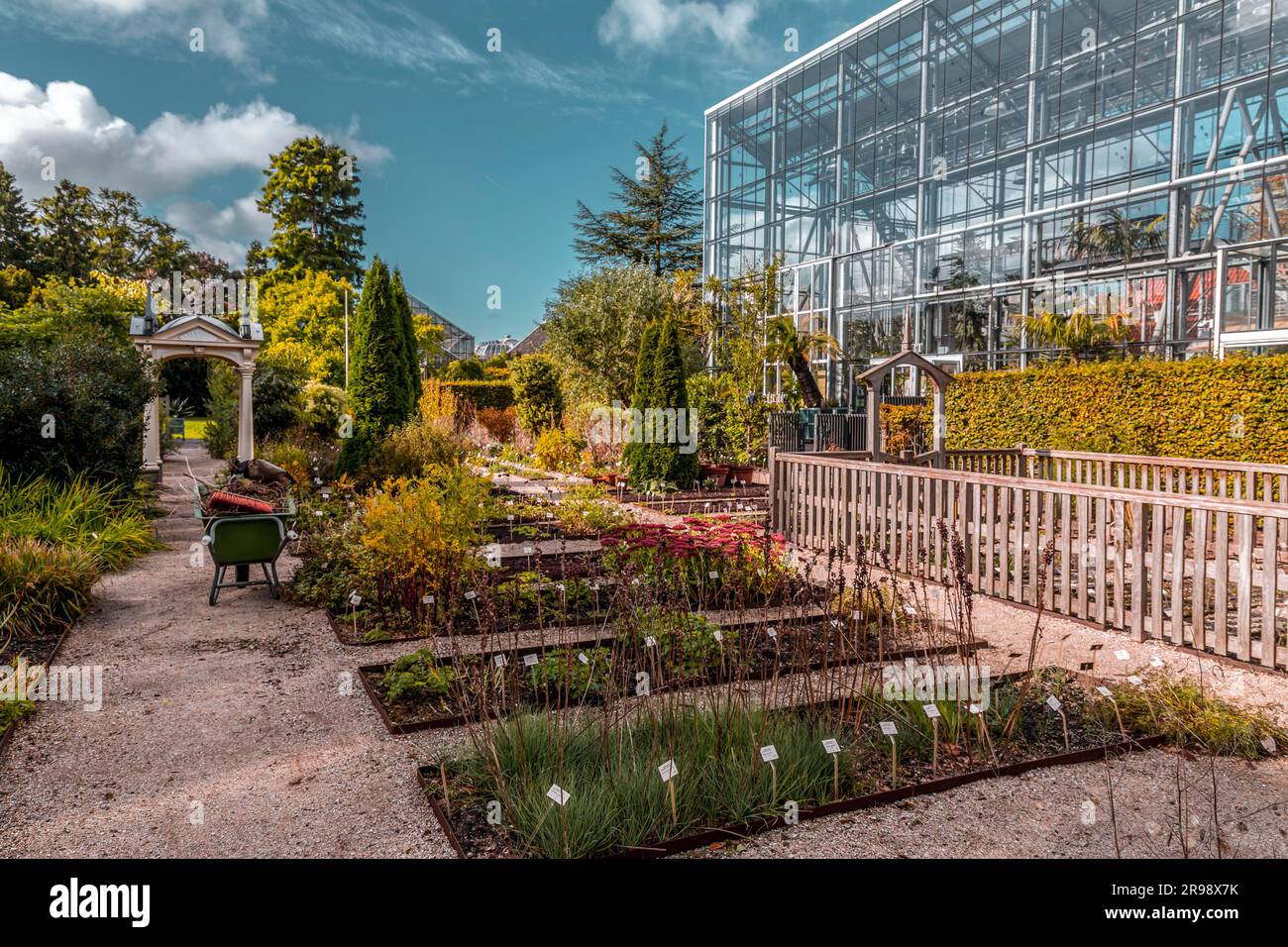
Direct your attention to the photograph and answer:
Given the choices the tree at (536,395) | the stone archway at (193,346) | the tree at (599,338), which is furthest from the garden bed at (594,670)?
the tree at (599,338)

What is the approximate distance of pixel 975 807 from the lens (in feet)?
8.78

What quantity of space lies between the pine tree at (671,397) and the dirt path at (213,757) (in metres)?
7.42

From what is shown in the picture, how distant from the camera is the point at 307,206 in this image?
32.1 meters

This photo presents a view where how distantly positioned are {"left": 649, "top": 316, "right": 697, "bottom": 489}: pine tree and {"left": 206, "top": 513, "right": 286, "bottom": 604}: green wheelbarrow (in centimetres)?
687

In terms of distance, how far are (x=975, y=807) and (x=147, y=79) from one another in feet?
49.3

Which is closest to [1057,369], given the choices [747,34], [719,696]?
[719,696]

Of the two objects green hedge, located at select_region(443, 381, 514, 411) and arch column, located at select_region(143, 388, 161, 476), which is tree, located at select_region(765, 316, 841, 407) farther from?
arch column, located at select_region(143, 388, 161, 476)

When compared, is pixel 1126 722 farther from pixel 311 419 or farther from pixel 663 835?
pixel 311 419

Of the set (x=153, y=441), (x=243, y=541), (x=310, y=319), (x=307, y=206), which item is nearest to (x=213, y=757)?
(x=243, y=541)

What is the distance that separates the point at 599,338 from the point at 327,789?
1772 cm

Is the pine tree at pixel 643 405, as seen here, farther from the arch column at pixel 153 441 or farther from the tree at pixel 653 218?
the tree at pixel 653 218

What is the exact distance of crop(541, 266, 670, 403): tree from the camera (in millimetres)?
19859

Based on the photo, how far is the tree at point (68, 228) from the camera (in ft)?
101

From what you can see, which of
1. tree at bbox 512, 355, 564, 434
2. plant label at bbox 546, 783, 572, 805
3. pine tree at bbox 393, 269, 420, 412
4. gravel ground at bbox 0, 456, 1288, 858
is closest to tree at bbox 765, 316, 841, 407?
tree at bbox 512, 355, 564, 434
